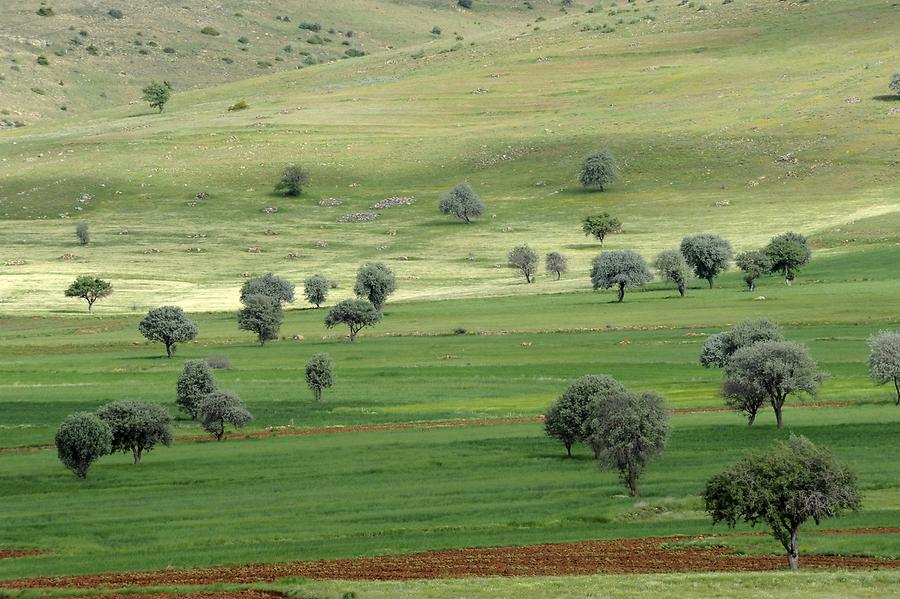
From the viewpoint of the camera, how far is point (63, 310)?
14825 centimetres

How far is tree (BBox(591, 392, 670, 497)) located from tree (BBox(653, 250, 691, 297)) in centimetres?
6563

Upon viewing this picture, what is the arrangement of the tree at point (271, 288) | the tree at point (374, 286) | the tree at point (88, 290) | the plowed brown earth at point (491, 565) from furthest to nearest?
the tree at point (88, 290) < the tree at point (271, 288) < the tree at point (374, 286) < the plowed brown earth at point (491, 565)

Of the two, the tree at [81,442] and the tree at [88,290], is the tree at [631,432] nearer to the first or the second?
the tree at [81,442]

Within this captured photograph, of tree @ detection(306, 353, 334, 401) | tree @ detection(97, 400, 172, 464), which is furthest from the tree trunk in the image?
tree @ detection(306, 353, 334, 401)

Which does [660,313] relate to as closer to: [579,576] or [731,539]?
[731,539]

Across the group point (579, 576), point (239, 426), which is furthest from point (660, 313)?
point (579, 576)

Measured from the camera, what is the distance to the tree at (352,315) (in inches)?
4828

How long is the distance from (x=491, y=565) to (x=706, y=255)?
94279mm

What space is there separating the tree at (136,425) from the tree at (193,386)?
8.41m

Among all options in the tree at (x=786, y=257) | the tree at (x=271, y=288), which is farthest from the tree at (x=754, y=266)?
the tree at (x=271, y=288)

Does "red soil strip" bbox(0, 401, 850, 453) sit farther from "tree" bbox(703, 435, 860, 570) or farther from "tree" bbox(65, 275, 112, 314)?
"tree" bbox(65, 275, 112, 314)

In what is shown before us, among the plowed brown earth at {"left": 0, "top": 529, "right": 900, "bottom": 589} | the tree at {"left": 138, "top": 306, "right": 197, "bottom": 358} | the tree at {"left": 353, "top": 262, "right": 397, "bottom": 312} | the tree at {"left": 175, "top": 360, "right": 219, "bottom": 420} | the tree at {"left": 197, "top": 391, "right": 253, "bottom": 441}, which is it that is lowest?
the plowed brown earth at {"left": 0, "top": 529, "right": 900, "bottom": 589}

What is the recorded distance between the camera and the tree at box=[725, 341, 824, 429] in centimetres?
8362

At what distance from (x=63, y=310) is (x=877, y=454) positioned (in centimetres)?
9763
